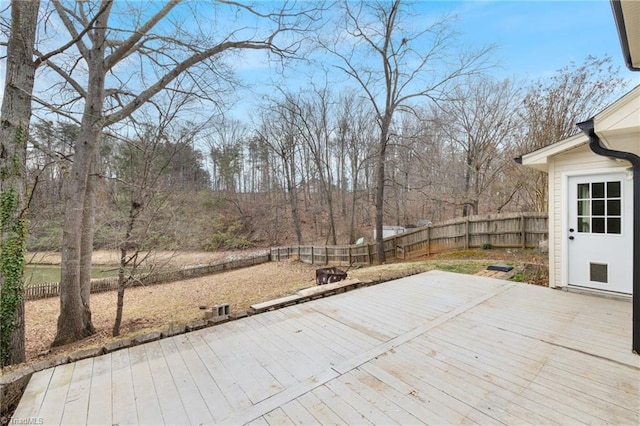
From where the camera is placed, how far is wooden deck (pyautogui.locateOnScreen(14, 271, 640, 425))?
6.15 feet

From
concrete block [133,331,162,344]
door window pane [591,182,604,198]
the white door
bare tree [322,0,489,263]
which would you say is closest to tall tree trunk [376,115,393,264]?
bare tree [322,0,489,263]

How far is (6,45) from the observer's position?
3674mm

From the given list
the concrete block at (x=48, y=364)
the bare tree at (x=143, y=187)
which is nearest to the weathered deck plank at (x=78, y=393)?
the concrete block at (x=48, y=364)

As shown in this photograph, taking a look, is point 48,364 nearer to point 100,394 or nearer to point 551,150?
point 100,394

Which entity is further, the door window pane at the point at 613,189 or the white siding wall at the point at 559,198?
the white siding wall at the point at 559,198

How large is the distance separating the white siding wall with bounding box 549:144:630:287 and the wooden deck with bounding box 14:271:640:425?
39.1 inches

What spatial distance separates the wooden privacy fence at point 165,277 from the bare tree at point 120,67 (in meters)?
3.04

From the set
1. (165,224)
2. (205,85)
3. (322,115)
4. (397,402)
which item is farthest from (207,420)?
(322,115)

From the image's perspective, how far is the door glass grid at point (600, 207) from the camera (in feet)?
13.1

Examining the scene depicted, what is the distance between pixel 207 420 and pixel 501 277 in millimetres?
6109

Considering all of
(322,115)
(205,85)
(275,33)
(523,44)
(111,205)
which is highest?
(322,115)

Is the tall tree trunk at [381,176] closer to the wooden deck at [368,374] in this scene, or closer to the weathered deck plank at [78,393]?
the wooden deck at [368,374]

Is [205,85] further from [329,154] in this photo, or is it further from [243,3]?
[329,154]

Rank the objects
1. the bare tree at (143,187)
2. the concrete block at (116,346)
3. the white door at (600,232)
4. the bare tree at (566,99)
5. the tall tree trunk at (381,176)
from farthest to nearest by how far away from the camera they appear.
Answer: the tall tree trunk at (381,176)
the bare tree at (566,99)
the bare tree at (143,187)
the white door at (600,232)
the concrete block at (116,346)
